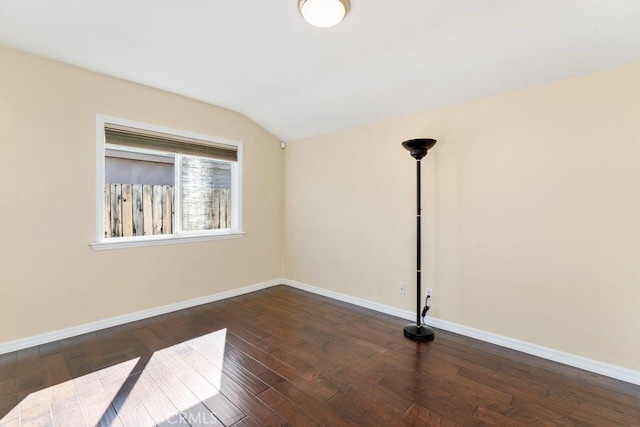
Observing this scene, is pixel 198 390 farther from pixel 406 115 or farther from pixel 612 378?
A: pixel 406 115

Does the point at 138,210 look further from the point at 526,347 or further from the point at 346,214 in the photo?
the point at 526,347

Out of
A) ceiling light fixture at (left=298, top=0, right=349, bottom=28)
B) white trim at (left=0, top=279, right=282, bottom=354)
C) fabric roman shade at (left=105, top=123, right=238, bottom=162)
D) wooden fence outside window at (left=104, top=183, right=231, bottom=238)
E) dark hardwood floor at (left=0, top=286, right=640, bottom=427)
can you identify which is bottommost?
dark hardwood floor at (left=0, top=286, right=640, bottom=427)

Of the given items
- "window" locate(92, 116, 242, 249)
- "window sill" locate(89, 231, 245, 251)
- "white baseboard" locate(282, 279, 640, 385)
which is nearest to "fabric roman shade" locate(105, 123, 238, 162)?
"window" locate(92, 116, 242, 249)

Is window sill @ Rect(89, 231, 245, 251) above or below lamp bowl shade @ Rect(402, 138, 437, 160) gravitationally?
below

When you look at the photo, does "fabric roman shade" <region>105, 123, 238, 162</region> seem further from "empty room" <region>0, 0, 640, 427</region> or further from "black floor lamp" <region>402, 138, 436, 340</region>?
"black floor lamp" <region>402, 138, 436, 340</region>

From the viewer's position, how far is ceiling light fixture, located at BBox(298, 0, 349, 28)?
178 centimetres

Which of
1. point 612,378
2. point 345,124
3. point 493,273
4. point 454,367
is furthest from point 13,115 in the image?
point 612,378

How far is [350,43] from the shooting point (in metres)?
2.26

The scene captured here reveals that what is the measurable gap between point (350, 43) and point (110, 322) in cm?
340

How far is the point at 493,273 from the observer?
2.64 meters

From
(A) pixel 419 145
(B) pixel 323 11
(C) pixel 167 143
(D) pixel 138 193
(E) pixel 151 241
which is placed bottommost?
(E) pixel 151 241

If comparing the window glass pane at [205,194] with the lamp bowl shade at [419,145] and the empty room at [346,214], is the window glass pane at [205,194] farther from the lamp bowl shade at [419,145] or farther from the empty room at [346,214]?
the lamp bowl shade at [419,145]

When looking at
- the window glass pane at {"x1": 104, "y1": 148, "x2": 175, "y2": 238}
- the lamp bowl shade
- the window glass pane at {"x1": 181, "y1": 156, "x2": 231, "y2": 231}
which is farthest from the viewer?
the window glass pane at {"x1": 181, "y1": 156, "x2": 231, "y2": 231}

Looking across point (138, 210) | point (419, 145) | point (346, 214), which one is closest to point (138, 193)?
point (138, 210)
